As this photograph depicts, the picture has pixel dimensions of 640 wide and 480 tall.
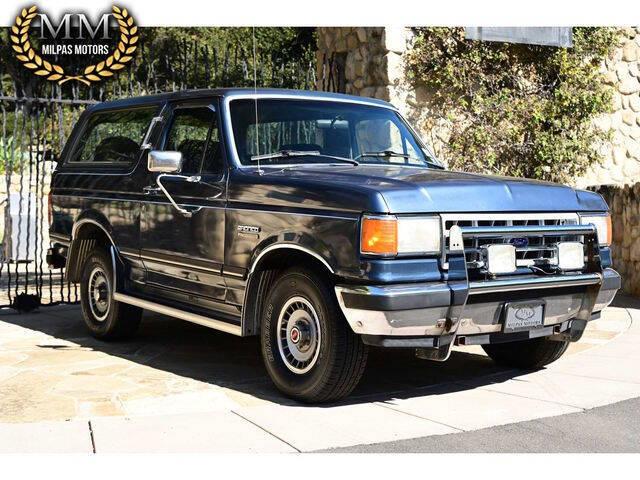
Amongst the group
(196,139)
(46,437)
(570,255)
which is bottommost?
(46,437)

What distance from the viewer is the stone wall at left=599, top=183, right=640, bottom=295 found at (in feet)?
35.6

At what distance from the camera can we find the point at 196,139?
6.86 m

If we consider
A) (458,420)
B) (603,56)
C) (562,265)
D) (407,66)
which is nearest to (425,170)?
(562,265)

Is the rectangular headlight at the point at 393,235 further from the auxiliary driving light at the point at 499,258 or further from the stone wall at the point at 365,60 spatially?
the stone wall at the point at 365,60

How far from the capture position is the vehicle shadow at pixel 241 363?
632 centimetres

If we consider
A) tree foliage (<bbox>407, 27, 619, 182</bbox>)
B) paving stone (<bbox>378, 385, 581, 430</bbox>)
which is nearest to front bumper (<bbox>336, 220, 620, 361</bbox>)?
paving stone (<bbox>378, 385, 581, 430</bbox>)

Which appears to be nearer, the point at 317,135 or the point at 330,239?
the point at 330,239

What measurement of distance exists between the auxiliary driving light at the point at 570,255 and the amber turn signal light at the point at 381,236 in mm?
1345

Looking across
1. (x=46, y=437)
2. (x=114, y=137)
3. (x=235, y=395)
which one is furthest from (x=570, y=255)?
(x=114, y=137)

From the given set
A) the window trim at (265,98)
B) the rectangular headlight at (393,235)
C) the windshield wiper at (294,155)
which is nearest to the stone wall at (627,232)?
the window trim at (265,98)

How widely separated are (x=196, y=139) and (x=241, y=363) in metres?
1.76

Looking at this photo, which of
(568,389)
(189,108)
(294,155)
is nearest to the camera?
(568,389)

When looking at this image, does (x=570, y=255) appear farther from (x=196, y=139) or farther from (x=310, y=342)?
(x=196, y=139)

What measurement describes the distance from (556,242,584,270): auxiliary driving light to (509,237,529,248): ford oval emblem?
25cm
